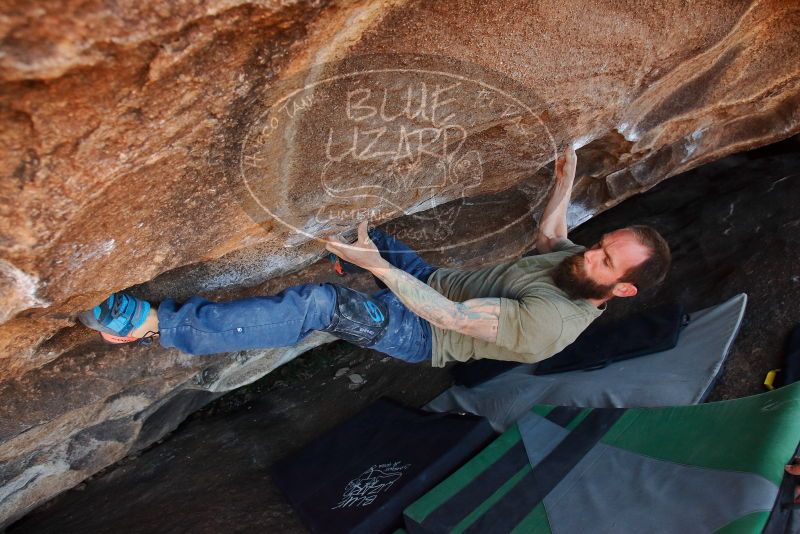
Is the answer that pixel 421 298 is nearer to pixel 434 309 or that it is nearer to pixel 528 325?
pixel 434 309

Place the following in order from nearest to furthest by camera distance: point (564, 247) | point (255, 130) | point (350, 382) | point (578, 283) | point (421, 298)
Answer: point (255, 130) → point (421, 298) → point (578, 283) → point (564, 247) → point (350, 382)

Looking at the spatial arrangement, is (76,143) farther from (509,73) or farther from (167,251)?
(509,73)

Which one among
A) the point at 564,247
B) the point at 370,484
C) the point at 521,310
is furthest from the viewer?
the point at 370,484

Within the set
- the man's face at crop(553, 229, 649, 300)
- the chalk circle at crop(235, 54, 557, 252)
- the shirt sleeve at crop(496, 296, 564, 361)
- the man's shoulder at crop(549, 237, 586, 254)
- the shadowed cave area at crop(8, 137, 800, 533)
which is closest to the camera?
the chalk circle at crop(235, 54, 557, 252)

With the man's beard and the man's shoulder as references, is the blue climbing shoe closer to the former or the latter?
the man's beard

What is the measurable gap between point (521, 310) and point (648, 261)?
496mm

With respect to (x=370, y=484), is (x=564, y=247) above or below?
above

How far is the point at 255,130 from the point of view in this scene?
1532mm

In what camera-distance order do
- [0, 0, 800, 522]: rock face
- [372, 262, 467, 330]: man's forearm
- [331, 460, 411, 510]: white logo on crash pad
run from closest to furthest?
[0, 0, 800, 522]: rock face, [372, 262, 467, 330]: man's forearm, [331, 460, 411, 510]: white logo on crash pad

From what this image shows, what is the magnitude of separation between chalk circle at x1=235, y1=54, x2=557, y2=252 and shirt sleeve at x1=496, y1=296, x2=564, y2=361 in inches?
25.3

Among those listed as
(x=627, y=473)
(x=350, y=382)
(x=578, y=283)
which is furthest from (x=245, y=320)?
(x=350, y=382)

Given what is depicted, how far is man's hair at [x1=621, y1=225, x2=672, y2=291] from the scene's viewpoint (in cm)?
202

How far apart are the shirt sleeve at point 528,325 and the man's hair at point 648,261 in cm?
32

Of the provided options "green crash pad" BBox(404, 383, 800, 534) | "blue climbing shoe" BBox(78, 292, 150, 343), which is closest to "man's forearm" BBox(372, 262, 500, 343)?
"blue climbing shoe" BBox(78, 292, 150, 343)
